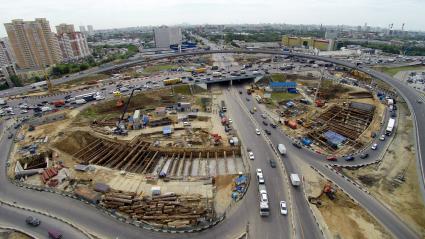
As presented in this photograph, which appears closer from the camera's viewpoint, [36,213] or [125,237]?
[125,237]

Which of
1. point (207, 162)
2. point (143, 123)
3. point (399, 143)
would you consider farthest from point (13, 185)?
point (399, 143)

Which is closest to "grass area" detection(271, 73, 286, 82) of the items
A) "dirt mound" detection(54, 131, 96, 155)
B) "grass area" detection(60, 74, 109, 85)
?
"dirt mound" detection(54, 131, 96, 155)

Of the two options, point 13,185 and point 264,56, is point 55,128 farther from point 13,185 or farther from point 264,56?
point 264,56

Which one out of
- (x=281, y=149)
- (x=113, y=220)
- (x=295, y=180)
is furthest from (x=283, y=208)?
(x=113, y=220)

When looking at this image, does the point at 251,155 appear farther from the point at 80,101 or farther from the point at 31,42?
the point at 31,42

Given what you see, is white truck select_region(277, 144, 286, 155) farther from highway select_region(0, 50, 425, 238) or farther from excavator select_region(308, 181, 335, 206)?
excavator select_region(308, 181, 335, 206)
